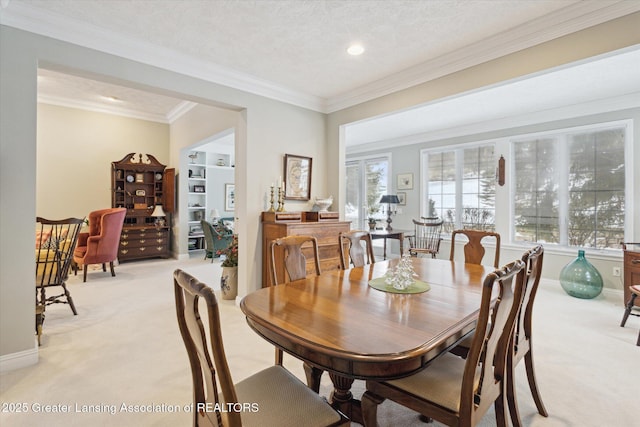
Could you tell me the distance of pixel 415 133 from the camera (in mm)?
6223

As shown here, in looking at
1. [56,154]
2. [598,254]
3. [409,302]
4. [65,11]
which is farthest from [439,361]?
[56,154]

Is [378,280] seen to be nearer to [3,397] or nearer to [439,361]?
[439,361]

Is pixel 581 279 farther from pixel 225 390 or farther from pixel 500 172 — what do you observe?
pixel 225 390

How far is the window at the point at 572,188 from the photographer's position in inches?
167

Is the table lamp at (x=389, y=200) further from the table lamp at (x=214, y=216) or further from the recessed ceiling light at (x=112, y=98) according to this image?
the recessed ceiling light at (x=112, y=98)

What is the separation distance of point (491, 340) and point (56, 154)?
705 cm

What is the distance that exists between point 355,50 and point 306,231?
1.95m

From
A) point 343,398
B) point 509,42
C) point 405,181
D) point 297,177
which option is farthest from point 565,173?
point 343,398

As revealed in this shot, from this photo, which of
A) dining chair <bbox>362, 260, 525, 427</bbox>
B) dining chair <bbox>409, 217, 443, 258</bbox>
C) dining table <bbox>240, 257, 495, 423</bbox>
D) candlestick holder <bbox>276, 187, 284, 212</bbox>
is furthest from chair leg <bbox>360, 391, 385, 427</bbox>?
dining chair <bbox>409, 217, 443, 258</bbox>

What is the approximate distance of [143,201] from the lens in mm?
6336

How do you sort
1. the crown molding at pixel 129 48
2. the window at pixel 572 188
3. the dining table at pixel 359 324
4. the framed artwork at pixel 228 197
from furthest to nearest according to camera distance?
the framed artwork at pixel 228 197
the window at pixel 572 188
the crown molding at pixel 129 48
the dining table at pixel 359 324

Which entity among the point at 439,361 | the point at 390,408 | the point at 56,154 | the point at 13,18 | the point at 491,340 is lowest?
the point at 390,408

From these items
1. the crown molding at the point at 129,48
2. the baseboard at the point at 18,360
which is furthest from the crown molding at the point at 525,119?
the baseboard at the point at 18,360

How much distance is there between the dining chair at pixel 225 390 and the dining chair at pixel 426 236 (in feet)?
14.7
